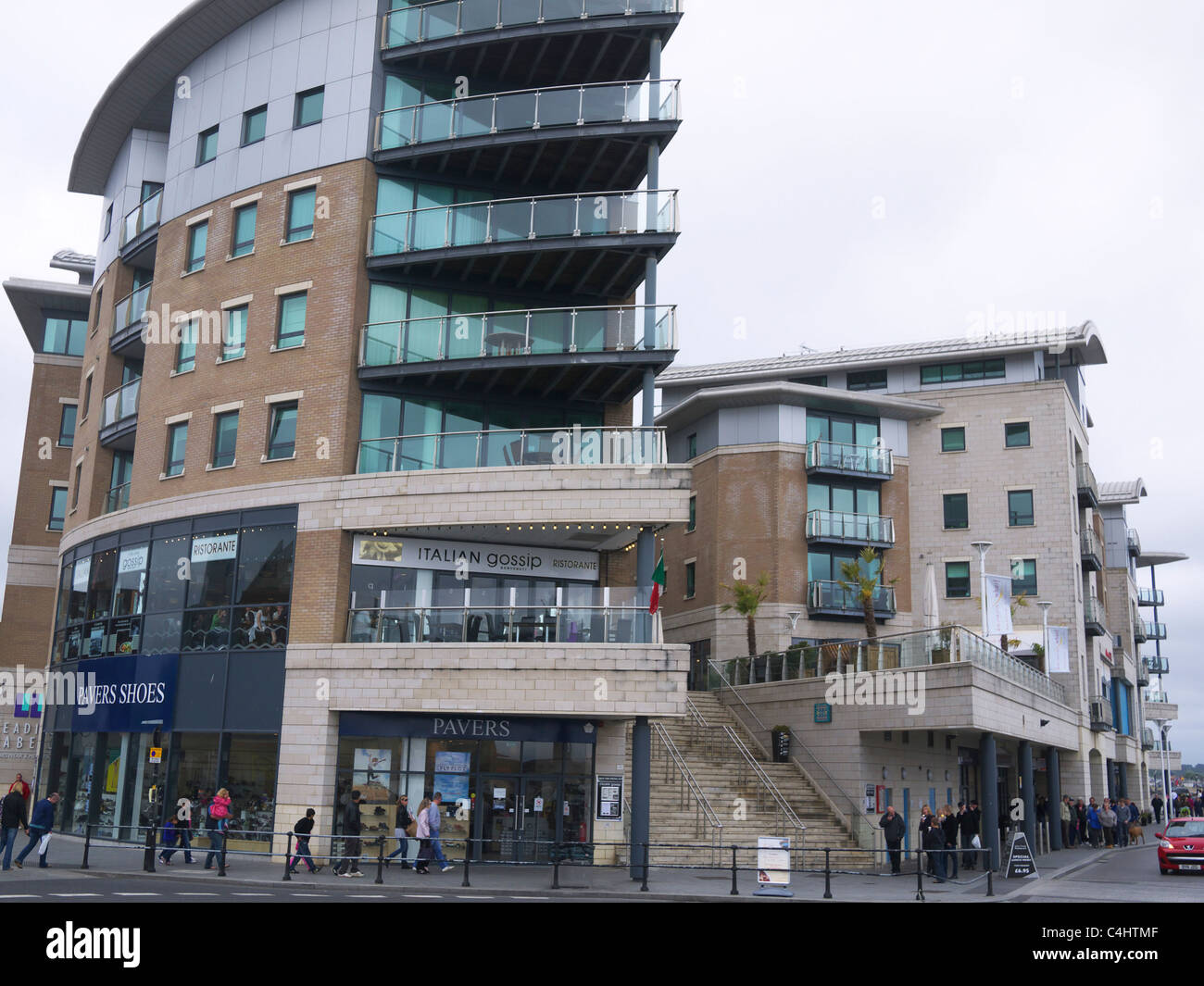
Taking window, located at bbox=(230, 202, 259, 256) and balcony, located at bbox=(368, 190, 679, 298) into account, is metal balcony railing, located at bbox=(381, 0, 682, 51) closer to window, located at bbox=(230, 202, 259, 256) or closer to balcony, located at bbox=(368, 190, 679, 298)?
balcony, located at bbox=(368, 190, 679, 298)

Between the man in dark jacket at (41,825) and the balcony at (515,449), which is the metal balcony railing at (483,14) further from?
the man in dark jacket at (41,825)

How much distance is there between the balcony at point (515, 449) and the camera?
26297 millimetres

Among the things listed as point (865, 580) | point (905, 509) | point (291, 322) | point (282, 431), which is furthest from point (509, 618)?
point (905, 509)

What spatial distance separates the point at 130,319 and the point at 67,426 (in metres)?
12.9

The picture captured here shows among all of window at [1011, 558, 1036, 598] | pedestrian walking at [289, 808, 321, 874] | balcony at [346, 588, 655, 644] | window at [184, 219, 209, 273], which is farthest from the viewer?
window at [1011, 558, 1036, 598]

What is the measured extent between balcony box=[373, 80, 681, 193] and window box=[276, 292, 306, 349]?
3.98 meters

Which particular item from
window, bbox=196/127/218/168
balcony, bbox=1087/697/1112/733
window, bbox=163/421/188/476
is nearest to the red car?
balcony, bbox=1087/697/1112/733

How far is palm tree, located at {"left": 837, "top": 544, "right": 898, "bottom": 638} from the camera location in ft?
133

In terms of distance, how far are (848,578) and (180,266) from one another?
24.8 m

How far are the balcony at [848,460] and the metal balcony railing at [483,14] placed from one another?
21.0m

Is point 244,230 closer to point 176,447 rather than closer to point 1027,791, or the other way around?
point 176,447

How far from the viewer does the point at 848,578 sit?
42812 millimetres

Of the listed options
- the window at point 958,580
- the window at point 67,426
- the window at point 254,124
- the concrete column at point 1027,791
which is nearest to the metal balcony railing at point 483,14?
the window at point 254,124
